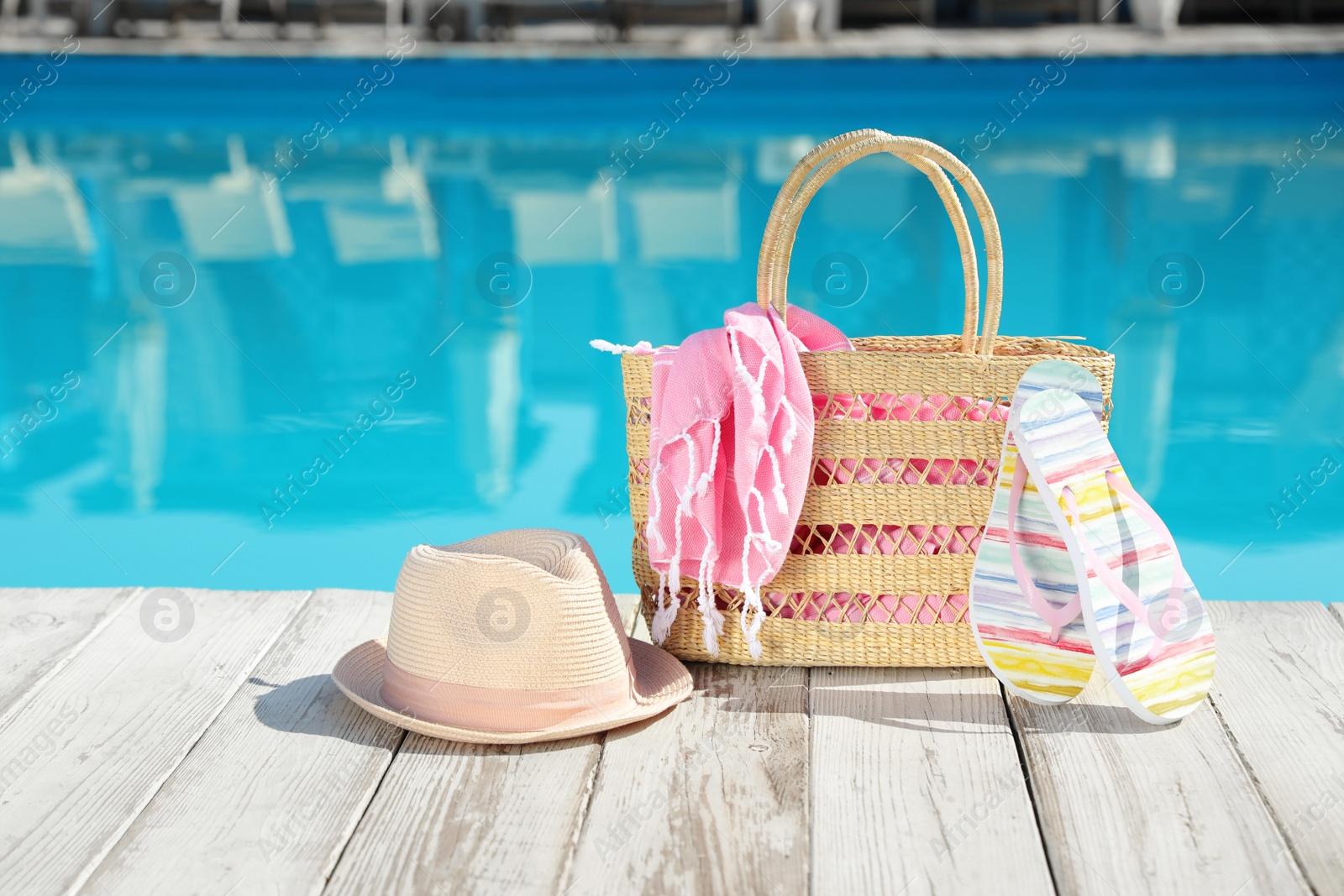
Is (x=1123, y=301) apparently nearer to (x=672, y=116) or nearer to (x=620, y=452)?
(x=620, y=452)

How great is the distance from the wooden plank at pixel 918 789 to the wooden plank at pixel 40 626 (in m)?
0.93

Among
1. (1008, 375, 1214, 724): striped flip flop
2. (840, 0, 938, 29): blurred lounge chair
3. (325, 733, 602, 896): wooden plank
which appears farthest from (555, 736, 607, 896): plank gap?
(840, 0, 938, 29): blurred lounge chair

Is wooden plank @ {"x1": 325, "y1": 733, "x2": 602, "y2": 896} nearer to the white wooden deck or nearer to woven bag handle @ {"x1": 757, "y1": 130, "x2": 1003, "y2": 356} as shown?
the white wooden deck

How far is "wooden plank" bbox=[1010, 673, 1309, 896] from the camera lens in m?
1.04

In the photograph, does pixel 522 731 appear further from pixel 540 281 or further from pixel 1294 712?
pixel 540 281

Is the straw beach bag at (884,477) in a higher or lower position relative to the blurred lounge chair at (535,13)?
lower

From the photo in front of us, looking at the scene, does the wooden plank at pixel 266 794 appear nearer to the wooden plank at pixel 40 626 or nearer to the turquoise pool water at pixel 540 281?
the wooden plank at pixel 40 626

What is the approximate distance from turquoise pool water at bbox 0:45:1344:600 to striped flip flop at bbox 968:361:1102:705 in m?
1.12

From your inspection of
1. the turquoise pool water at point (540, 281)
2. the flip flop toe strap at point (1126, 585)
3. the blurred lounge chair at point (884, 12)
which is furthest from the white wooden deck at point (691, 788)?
the blurred lounge chair at point (884, 12)

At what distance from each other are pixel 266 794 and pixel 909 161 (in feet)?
3.17

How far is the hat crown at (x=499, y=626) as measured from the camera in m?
1.26

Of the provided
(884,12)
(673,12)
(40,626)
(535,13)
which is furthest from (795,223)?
(884,12)

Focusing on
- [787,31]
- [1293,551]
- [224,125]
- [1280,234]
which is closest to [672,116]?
[787,31]

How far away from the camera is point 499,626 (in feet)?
4.13
